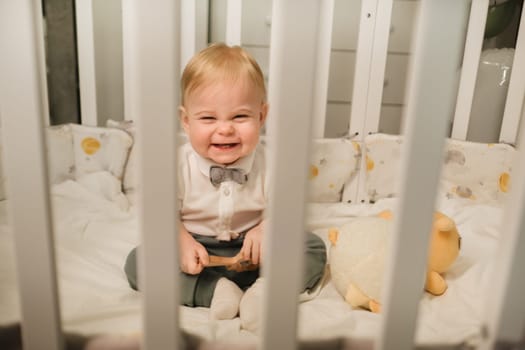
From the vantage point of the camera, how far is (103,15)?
Answer: 5.18 ft

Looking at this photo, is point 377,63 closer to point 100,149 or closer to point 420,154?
point 100,149

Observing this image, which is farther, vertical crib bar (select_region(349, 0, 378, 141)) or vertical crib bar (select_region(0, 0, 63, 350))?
vertical crib bar (select_region(349, 0, 378, 141))

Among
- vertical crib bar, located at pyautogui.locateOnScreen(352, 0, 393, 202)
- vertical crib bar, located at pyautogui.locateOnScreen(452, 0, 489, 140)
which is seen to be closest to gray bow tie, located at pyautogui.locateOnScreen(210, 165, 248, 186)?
vertical crib bar, located at pyautogui.locateOnScreen(352, 0, 393, 202)

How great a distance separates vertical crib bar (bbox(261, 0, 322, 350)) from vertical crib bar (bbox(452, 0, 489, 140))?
1.02 m

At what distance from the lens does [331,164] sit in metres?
1.33

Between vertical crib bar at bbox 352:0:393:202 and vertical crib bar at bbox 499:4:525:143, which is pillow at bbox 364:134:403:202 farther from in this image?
vertical crib bar at bbox 499:4:525:143

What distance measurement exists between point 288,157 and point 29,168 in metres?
0.26

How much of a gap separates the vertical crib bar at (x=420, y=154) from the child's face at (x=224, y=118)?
0.41m

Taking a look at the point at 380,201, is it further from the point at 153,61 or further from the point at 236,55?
the point at 153,61

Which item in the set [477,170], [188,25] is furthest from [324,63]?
[477,170]

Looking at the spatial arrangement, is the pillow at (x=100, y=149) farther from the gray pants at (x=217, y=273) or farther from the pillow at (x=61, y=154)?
the gray pants at (x=217, y=273)

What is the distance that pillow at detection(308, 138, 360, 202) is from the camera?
133 cm

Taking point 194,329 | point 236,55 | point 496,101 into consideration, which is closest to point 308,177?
point 194,329

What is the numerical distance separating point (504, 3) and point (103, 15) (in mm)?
1297
